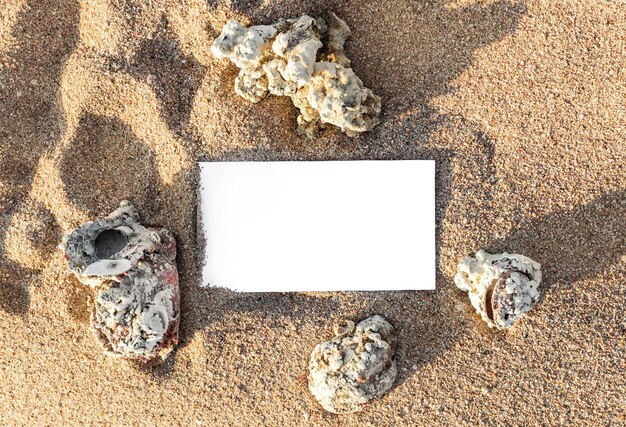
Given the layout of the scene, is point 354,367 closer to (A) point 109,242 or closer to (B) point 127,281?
(B) point 127,281

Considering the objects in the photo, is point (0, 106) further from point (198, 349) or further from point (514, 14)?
point (514, 14)

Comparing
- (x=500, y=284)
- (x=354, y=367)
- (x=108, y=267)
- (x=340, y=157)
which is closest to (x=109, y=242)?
(x=108, y=267)

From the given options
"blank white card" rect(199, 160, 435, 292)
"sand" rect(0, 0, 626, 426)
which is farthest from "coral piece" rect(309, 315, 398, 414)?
"blank white card" rect(199, 160, 435, 292)

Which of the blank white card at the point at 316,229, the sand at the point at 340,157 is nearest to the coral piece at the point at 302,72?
the sand at the point at 340,157

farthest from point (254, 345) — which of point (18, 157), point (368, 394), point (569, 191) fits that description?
point (569, 191)

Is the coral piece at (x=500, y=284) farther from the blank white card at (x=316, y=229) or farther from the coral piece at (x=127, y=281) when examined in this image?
the coral piece at (x=127, y=281)

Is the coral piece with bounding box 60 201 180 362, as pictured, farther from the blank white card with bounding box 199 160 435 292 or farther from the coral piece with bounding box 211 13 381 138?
the coral piece with bounding box 211 13 381 138
